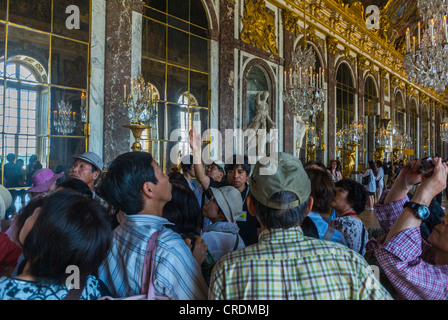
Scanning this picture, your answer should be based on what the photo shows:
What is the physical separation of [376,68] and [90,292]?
64.2ft

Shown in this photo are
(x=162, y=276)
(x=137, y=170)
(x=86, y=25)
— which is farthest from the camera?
(x=86, y=25)

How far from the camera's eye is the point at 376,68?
58.3 ft

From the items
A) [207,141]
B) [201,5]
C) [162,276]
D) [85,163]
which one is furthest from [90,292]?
[201,5]

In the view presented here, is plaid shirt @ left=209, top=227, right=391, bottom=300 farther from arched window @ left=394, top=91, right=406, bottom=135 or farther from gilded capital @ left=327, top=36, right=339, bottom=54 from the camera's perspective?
arched window @ left=394, top=91, right=406, bottom=135

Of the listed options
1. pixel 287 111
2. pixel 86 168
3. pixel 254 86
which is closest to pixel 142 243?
pixel 86 168

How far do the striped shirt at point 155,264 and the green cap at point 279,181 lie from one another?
0.45 metres

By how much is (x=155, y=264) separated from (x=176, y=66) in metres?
6.85

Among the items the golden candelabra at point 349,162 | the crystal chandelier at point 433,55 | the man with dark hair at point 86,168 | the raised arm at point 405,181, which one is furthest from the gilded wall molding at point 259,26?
the raised arm at point 405,181

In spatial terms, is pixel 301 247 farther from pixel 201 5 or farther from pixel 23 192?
pixel 201 5

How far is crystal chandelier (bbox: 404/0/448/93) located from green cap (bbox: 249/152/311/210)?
5.98 meters

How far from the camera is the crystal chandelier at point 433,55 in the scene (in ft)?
19.3

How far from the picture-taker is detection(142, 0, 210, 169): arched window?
7152 mm

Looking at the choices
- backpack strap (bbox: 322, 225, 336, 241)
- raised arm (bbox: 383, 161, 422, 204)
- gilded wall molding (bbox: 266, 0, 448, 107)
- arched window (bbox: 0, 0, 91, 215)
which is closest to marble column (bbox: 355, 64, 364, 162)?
gilded wall molding (bbox: 266, 0, 448, 107)

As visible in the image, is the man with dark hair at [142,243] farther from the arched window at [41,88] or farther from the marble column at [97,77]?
the marble column at [97,77]
